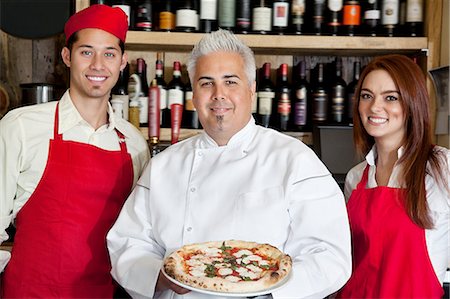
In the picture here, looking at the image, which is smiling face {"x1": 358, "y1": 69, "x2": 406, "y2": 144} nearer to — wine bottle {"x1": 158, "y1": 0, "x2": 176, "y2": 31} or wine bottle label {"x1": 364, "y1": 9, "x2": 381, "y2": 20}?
wine bottle label {"x1": 364, "y1": 9, "x2": 381, "y2": 20}

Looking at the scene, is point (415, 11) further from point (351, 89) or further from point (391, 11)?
point (351, 89)

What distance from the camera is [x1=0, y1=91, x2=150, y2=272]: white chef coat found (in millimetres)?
1588

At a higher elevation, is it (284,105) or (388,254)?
(284,105)

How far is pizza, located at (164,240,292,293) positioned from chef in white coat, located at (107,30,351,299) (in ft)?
0.27

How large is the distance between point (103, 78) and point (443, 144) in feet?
4.40

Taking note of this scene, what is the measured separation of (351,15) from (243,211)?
127cm

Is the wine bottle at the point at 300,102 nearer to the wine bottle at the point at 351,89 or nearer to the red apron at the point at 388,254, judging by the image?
the wine bottle at the point at 351,89

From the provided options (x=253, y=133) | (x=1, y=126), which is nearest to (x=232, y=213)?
(x=253, y=133)

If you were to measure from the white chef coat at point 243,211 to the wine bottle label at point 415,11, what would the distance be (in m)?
1.10

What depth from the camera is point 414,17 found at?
7.53 ft

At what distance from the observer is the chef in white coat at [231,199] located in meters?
1.34

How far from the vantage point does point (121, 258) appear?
142 centimetres

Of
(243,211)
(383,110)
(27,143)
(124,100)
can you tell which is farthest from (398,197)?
(124,100)

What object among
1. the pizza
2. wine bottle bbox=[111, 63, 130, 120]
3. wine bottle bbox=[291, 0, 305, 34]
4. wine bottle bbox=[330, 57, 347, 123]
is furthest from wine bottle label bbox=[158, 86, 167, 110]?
the pizza
